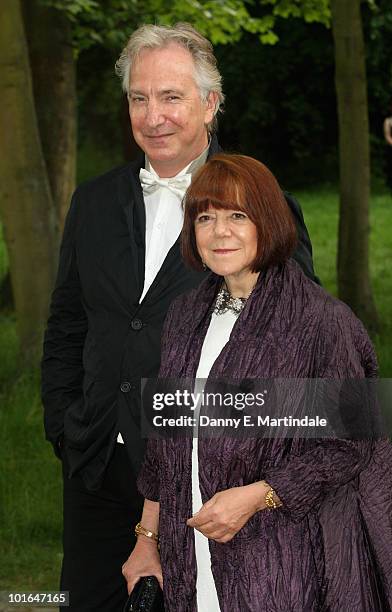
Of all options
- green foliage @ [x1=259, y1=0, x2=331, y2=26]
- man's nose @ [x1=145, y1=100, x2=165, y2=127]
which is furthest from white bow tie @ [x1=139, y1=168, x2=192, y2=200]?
green foliage @ [x1=259, y1=0, x2=331, y2=26]

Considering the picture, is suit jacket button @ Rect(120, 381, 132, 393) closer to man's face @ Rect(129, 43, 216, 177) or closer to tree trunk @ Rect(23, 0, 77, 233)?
man's face @ Rect(129, 43, 216, 177)

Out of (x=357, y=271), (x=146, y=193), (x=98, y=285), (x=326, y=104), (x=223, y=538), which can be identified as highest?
(x=326, y=104)

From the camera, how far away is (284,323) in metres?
3.22

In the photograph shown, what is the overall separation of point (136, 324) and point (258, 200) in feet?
2.58

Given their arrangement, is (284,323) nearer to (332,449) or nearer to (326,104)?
(332,449)

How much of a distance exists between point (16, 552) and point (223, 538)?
165 inches

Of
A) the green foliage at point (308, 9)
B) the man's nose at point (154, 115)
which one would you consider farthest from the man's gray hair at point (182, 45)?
the green foliage at point (308, 9)

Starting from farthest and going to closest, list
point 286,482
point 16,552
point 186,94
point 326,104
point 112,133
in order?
point 112,133, point 326,104, point 16,552, point 186,94, point 286,482

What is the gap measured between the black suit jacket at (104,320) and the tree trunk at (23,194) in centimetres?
643

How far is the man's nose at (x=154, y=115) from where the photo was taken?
3891mm

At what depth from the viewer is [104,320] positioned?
3986mm

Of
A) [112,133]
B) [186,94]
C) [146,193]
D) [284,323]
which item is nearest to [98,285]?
[146,193]

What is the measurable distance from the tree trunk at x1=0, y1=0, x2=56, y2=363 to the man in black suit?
21.3ft

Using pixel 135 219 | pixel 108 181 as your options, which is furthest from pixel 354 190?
pixel 135 219
